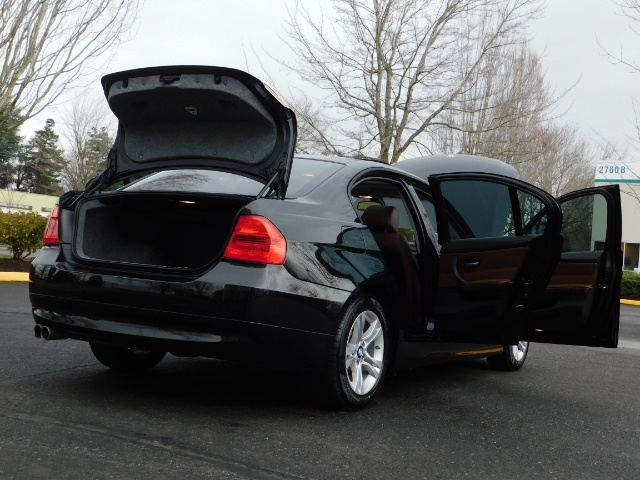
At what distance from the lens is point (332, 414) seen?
396 cm

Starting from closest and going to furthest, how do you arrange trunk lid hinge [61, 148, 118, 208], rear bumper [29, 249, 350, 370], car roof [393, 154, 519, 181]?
1. rear bumper [29, 249, 350, 370]
2. trunk lid hinge [61, 148, 118, 208]
3. car roof [393, 154, 519, 181]

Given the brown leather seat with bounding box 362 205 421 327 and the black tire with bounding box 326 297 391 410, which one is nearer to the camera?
the black tire with bounding box 326 297 391 410

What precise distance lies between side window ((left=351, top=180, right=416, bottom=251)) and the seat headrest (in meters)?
0.12

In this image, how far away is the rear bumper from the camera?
11.6 ft

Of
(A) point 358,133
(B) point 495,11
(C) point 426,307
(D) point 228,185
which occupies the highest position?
(B) point 495,11

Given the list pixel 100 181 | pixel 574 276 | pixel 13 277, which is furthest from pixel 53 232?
pixel 13 277

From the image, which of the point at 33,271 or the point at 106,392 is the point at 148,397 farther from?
the point at 33,271

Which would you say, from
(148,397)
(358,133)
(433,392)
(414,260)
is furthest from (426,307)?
(358,133)

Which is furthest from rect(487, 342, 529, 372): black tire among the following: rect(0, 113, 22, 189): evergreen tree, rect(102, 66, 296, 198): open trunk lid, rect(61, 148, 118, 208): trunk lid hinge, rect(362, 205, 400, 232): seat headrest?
rect(0, 113, 22, 189): evergreen tree

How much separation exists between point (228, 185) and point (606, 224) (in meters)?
2.37

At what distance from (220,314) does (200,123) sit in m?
1.30

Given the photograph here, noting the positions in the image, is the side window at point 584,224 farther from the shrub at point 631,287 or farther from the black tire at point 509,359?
the shrub at point 631,287

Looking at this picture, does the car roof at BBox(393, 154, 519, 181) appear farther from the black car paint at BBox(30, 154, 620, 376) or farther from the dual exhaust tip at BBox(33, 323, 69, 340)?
the dual exhaust tip at BBox(33, 323, 69, 340)

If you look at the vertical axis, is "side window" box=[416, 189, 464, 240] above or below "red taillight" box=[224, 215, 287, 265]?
above
